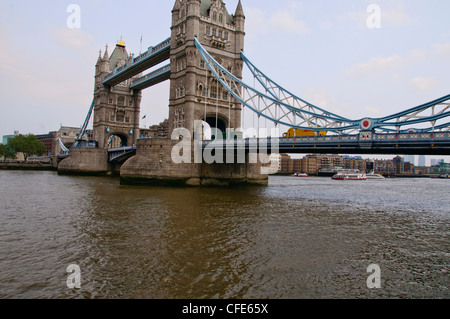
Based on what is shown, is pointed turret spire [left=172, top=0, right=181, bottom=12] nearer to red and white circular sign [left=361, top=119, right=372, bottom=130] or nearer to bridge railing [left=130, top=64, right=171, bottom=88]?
bridge railing [left=130, top=64, right=171, bottom=88]

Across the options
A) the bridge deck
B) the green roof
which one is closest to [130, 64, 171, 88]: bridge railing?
the green roof

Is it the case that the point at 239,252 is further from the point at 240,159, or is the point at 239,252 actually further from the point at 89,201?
the point at 240,159

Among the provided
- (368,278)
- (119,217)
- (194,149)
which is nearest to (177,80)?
(194,149)

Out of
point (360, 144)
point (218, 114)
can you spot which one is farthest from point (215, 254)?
point (218, 114)

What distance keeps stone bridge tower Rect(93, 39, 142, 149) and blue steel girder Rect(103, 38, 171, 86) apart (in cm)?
234

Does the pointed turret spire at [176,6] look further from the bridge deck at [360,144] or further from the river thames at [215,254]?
the river thames at [215,254]

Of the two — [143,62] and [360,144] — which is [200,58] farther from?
[360,144]

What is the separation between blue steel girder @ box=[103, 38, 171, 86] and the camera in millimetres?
41594

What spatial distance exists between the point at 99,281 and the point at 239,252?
3871 millimetres

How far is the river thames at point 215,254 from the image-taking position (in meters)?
6.46

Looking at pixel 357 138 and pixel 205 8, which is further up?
pixel 205 8

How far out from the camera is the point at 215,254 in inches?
342

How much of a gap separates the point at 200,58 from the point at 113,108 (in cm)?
2893
